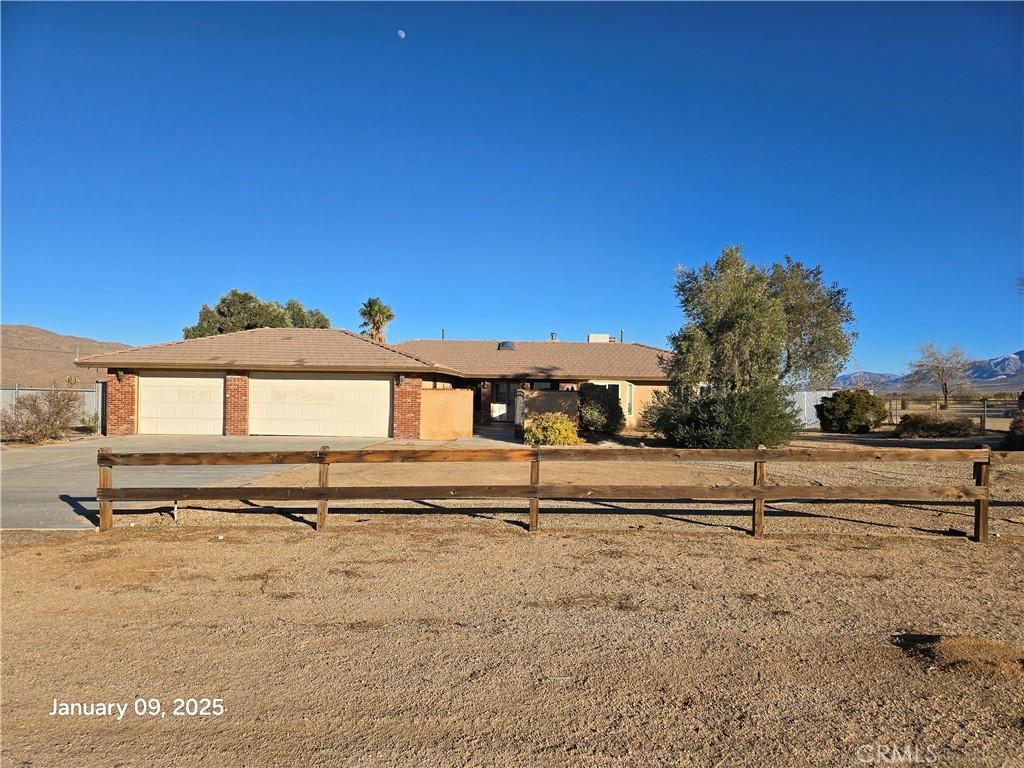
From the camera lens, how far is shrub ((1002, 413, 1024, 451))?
2009 cm

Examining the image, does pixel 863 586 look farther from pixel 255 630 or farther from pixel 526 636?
pixel 255 630

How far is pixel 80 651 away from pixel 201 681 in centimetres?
110

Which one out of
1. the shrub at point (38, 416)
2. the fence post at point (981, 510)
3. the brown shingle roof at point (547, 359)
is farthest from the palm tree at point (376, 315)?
the fence post at point (981, 510)

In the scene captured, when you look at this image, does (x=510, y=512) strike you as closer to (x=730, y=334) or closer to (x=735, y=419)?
(x=735, y=419)

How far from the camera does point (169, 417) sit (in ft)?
77.5

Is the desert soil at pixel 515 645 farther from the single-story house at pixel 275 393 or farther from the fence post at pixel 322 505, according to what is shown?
the single-story house at pixel 275 393

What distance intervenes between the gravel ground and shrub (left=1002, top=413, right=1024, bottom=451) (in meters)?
16.1

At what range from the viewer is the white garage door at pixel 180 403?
2356 centimetres

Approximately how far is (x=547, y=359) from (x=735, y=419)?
15073mm

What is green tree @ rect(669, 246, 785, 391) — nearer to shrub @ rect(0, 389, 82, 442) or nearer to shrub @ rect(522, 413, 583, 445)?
shrub @ rect(522, 413, 583, 445)

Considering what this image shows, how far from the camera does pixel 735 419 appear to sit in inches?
741

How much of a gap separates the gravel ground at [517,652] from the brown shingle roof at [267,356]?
1596cm

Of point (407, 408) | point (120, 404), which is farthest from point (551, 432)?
point (120, 404)

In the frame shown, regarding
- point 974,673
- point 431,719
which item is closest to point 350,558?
point 431,719
